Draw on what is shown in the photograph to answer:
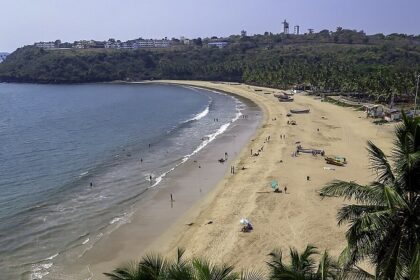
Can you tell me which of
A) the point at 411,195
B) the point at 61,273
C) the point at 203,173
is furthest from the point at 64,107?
the point at 411,195

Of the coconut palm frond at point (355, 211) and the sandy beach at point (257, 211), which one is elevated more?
the coconut palm frond at point (355, 211)

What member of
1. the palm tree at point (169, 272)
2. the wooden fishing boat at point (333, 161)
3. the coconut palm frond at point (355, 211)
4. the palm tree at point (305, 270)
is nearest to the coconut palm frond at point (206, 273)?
the palm tree at point (169, 272)

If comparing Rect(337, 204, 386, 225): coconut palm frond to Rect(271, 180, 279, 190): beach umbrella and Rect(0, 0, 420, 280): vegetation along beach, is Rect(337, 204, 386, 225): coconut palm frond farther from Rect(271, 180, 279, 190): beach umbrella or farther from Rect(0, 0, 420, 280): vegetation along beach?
Rect(271, 180, 279, 190): beach umbrella

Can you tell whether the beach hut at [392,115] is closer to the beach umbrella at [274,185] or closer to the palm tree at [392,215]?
the beach umbrella at [274,185]

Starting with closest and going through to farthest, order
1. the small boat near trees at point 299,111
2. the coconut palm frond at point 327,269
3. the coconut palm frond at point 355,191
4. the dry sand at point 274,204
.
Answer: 1. the coconut palm frond at point 327,269
2. the coconut palm frond at point 355,191
3. the dry sand at point 274,204
4. the small boat near trees at point 299,111

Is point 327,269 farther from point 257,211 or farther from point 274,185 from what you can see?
point 274,185

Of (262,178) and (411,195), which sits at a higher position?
(411,195)

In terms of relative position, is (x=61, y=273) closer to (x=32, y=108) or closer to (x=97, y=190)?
(x=97, y=190)
